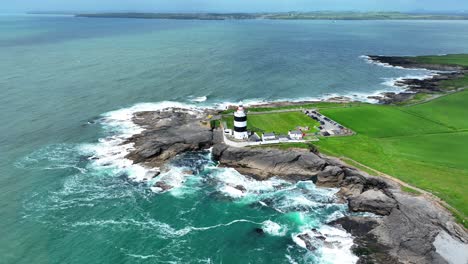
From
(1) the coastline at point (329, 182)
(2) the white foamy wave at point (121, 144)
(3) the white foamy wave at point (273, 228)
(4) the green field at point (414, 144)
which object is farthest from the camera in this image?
(2) the white foamy wave at point (121, 144)

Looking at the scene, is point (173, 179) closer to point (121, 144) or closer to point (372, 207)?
point (121, 144)

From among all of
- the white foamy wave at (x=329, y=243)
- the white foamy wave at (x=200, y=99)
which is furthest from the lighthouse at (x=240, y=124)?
the white foamy wave at (x=200, y=99)

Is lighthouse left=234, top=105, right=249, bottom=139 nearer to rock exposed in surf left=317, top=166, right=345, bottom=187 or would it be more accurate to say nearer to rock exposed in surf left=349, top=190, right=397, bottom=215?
rock exposed in surf left=317, top=166, right=345, bottom=187

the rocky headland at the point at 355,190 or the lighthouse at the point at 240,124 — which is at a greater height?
the lighthouse at the point at 240,124

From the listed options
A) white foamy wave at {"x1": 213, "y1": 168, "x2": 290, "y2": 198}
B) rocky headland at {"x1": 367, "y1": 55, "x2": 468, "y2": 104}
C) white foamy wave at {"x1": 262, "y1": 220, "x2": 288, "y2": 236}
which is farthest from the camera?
rocky headland at {"x1": 367, "y1": 55, "x2": 468, "y2": 104}

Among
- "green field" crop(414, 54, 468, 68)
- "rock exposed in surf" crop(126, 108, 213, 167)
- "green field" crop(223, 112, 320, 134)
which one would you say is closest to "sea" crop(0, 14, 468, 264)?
"rock exposed in surf" crop(126, 108, 213, 167)

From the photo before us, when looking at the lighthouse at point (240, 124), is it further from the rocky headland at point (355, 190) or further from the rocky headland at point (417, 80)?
the rocky headland at point (417, 80)
